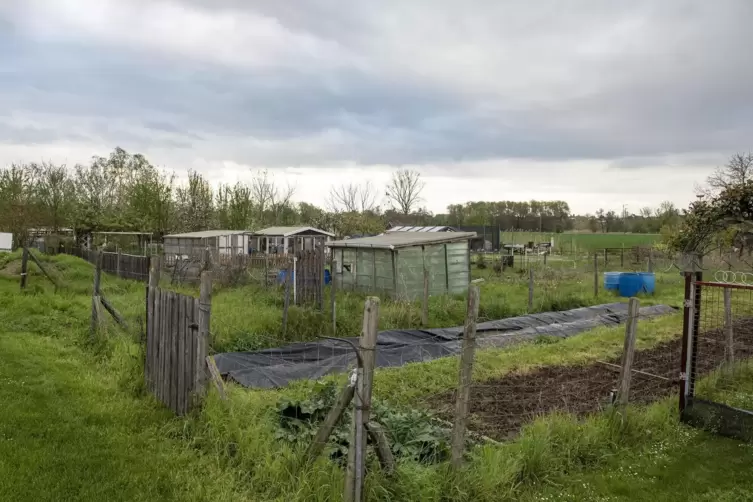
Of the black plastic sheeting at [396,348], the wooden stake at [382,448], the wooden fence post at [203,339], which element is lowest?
the black plastic sheeting at [396,348]

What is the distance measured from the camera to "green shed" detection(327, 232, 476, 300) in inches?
626

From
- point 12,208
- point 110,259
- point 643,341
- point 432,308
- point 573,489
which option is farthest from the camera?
point 12,208

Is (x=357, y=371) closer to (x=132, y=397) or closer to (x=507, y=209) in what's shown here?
(x=132, y=397)

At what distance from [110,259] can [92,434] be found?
1633 cm

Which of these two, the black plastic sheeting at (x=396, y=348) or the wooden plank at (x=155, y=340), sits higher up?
the wooden plank at (x=155, y=340)

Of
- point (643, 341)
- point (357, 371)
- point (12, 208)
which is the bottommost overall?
point (643, 341)

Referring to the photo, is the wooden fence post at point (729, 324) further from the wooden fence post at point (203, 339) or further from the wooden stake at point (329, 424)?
the wooden fence post at point (203, 339)

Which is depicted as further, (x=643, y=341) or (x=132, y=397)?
(x=643, y=341)

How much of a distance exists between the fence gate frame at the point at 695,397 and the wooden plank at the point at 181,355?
5376 mm

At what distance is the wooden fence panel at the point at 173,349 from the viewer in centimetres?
532

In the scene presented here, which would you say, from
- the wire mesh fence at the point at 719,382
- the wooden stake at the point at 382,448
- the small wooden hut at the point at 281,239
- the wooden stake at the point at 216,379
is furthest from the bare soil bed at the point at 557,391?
the small wooden hut at the point at 281,239

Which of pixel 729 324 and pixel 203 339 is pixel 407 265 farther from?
pixel 203 339

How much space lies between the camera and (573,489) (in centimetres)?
426

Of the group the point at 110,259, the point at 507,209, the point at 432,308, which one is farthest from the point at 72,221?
the point at 507,209
